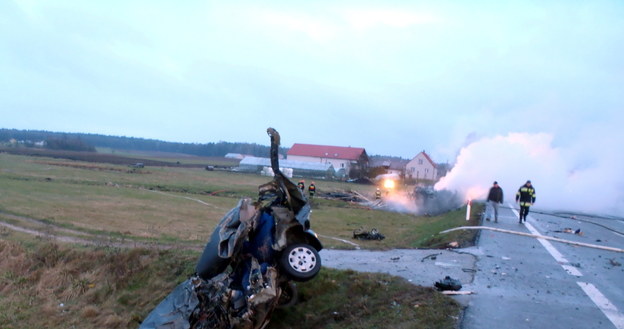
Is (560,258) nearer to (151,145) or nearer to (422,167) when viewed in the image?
(422,167)

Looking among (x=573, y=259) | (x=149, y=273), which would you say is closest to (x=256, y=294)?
(x=149, y=273)

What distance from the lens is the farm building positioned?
77938 mm

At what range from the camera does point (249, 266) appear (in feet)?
21.9

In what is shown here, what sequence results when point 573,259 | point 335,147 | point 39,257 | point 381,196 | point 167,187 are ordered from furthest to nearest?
point 335,147 → point 167,187 → point 381,196 → point 39,257 → point 573,259

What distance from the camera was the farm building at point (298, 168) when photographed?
77938mm

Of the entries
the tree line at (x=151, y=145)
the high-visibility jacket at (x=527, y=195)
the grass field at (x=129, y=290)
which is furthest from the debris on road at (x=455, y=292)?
the tree line at (x=151, y=145)

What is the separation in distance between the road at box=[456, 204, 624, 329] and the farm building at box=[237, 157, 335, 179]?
64219mm

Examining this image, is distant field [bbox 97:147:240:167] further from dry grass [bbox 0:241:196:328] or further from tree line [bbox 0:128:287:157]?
dry grass [bbox 0:241:196:328]

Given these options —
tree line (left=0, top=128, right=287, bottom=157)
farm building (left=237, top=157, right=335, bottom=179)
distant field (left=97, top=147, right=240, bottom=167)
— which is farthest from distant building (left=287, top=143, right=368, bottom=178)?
tree line (left=0, top=128, right=287, bottom=157)

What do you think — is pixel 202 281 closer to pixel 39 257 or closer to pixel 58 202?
pixel 39 257

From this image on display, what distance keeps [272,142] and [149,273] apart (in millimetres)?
4473

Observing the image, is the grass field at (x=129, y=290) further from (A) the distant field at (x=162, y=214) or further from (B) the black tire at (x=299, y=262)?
(B) the black tire at (x=299, y=262)

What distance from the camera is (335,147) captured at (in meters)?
99.9

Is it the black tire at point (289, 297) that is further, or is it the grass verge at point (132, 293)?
the black tire at point (289, 297)
